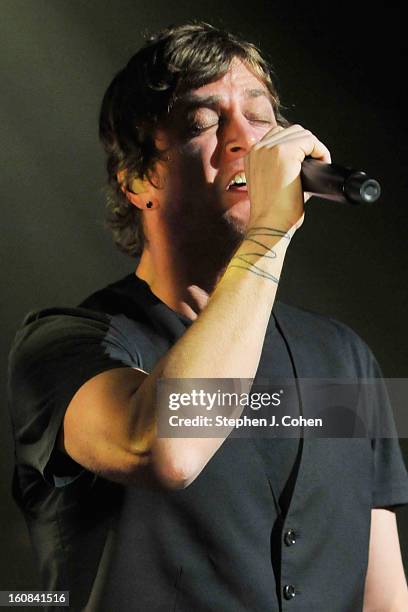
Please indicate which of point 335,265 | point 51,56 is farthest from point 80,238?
point 335,265

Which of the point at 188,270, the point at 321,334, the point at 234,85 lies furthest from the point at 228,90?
the point at 321,334

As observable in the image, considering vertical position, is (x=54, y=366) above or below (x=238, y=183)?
below

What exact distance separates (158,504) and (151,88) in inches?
22.9

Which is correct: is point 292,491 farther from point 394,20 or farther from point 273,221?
point 394,20

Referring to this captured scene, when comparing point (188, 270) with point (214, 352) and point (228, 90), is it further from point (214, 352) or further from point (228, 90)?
point (214, 352)

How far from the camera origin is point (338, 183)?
916mm

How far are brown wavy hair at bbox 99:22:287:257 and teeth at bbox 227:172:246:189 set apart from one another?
6.1 inches

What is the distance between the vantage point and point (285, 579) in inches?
43.0

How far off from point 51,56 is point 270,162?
727 millimetres

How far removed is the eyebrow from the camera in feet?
4.12

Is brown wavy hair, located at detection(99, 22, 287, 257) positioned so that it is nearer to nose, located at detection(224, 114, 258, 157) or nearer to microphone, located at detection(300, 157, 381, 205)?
nose, located at detection(224, 114, 258, 157)

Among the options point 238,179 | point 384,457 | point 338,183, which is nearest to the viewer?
point 338,183

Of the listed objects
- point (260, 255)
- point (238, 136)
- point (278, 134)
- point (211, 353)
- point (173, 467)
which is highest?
point (238, 136)

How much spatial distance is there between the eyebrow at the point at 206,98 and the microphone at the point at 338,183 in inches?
11.6
